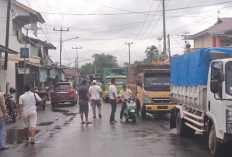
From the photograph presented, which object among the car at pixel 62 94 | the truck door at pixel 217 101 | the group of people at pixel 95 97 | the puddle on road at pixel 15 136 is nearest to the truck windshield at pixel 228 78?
the truck door at pixel 217 101

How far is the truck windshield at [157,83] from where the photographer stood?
16875 mm

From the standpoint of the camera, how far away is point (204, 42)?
121ft

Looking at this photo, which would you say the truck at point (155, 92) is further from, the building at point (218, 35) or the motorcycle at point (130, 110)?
→ the building at point (218, 35)

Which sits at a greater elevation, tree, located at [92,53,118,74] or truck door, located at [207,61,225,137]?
tree, located at [92,53,118,74]

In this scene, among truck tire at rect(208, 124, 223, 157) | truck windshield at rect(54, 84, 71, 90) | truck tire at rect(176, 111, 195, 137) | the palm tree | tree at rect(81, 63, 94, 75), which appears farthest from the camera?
tree at rect(81, 63, 94, 75)

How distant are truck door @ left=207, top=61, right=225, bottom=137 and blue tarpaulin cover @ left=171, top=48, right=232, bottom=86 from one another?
2.16ft

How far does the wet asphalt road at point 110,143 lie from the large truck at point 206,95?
0.61 m

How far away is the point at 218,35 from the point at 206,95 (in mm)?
26326

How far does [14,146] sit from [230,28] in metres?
28.8

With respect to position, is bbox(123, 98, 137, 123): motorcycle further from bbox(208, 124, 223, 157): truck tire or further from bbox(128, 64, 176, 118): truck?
bbox(208, 124, 223, 157): truck tire

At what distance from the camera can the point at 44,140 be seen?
1077 centimetres

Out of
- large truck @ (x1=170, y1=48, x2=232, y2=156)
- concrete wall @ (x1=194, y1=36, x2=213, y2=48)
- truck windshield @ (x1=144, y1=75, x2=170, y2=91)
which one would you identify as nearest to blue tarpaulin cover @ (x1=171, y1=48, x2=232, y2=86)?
large truck @ (x1=170, y1=48, x2=232, y2=156)

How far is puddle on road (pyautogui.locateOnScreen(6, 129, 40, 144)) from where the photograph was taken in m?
10.7

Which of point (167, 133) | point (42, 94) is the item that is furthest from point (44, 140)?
point (42, 94)
